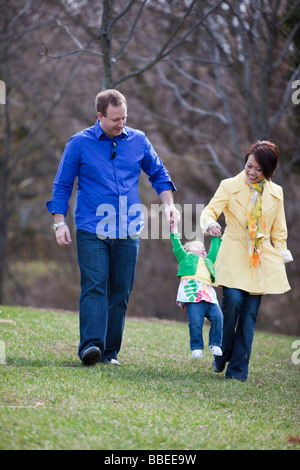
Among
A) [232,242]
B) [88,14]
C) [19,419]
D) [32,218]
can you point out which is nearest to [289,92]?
[88,14]

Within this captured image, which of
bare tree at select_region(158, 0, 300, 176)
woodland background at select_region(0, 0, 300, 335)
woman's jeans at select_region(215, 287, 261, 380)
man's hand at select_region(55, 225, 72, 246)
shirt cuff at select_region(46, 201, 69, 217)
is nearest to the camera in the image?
man's hand at select_region(55, 225, 72, 246)

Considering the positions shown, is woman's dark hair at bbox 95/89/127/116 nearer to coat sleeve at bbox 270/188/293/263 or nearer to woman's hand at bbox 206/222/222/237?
woman's hand at bbox 206/222/222/237

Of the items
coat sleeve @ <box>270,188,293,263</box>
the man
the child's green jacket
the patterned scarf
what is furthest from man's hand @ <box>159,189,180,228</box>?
coat sleeve @ <box>270,188,293,263</box>

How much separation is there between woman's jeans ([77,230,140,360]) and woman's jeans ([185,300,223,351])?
583 mm

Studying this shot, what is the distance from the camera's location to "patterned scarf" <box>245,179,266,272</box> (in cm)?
518

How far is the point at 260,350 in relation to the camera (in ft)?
24.3

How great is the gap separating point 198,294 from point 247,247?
0.56 meters

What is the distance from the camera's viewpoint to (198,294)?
17.2ft

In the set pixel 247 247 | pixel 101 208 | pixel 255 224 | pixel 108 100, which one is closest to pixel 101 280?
pixel 101 208

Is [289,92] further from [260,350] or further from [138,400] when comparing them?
[138,400]

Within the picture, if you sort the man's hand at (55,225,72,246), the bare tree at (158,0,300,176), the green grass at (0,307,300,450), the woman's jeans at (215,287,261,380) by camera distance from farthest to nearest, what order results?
1. the bare tree at (158,0,300,176)
2. the woman's jeans at (215,287,261,380)
3. the man's hand at (55,225,72,246)
4. the green grass at (0,307,300,450)

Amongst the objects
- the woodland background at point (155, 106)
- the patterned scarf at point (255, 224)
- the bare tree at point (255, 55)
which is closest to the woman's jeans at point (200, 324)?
the patterned scarf at point (255, 224)

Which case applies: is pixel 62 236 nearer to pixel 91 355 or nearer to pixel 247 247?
pixel 91 355

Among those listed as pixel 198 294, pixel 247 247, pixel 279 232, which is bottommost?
pixel 198 294
